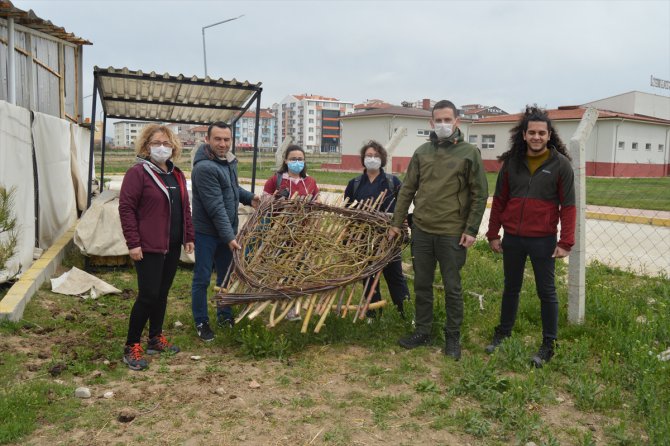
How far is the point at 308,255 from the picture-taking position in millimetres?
4512

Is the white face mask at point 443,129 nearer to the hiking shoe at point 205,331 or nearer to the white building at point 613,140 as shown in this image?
the hiking shoe at point 205,331

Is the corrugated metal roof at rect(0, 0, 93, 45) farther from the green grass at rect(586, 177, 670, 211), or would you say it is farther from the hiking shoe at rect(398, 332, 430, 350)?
the green grass at rect(586, 177, 670, 211)

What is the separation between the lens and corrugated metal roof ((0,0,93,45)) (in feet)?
20.0

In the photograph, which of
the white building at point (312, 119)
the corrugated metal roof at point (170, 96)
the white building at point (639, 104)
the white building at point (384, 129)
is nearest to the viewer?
the corrugated metal roof at point (170, 96)

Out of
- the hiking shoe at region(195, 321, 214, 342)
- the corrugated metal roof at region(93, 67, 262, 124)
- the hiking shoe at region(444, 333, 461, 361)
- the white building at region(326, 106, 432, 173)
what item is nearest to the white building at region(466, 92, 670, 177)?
the white building at region(326, 106, 432, 173)

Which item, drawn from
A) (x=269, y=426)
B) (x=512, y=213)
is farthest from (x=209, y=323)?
(x=512, y=213)

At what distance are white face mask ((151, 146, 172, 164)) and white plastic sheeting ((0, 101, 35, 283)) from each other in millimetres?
2110

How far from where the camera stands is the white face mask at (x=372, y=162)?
190 inches

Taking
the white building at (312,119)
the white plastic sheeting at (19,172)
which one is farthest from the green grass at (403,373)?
the white building at (312,119)

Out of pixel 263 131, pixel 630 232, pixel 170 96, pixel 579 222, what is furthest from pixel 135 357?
pixel 263 131

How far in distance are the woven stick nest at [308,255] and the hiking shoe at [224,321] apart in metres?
0.44

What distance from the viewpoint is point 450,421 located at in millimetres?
3100

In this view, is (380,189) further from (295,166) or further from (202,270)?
(202,270)

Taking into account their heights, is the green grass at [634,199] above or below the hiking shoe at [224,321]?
above
